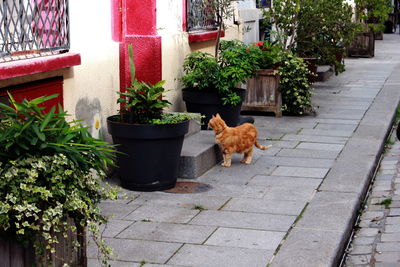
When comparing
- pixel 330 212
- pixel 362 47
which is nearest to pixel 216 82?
pixel 330 212

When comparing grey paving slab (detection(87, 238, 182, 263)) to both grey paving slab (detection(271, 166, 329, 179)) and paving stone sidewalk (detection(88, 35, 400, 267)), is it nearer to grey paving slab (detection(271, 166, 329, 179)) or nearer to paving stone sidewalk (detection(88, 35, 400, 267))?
paving stone sidewalk (detection(88, 35, 400, 267))

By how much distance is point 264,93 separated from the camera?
11.6m

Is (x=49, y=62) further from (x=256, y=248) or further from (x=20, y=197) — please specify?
(x=20, y=197)

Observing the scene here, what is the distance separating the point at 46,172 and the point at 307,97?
8059 millimetres

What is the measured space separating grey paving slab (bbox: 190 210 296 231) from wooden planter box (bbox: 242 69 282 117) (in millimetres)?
5187

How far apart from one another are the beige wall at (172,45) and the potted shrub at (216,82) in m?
0.13

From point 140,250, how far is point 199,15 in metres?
5.59

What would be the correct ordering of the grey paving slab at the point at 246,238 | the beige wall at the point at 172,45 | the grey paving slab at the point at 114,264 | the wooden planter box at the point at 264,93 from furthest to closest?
the wooden planter box at the point at 264,93 → the beige wall at the point at 172,45 → the grey paving slab at the point at 246,238 → the grey paving slab at the point at 114,264

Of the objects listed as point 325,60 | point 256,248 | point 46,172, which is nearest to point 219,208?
point 256,248

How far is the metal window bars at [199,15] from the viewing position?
33.1 ft

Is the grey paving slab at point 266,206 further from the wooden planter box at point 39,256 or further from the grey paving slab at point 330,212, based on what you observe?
the wooden planter box at point 39,256

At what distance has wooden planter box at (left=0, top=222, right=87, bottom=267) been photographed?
12.5 feet

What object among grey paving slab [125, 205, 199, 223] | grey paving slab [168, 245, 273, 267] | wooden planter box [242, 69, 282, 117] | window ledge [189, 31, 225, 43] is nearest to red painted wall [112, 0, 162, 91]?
window ledge [189, 31, 225, 43]

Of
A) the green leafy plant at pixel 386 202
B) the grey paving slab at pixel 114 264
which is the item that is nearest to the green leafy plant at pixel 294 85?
the green leafy plant at pixel 386 202
